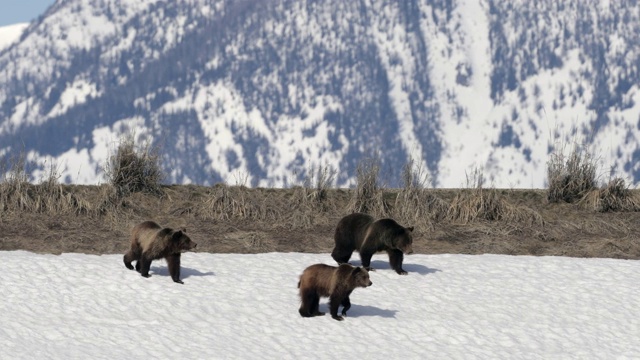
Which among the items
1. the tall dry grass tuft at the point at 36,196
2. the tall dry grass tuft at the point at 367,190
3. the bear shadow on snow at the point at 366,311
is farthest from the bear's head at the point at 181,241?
the tall dry grass tuft at the point at 367,190

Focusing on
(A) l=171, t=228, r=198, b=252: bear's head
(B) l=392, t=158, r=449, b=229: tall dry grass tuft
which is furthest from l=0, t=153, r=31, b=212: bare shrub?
(B) l=392, t=158, r=449, b=229: tall dry grass tuft

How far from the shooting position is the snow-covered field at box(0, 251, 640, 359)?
53.8 ft

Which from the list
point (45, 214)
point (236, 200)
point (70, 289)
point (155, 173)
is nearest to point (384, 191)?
point (236, 200)

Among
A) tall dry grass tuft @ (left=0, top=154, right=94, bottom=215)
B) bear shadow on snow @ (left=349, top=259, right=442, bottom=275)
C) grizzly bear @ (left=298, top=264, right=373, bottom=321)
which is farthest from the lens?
tall dry grass tuft @ (left=0, top=154, right=94, bottom=215)

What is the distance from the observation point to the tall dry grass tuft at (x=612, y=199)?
85.0 feet

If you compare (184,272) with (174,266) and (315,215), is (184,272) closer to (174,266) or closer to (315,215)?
(174,266)

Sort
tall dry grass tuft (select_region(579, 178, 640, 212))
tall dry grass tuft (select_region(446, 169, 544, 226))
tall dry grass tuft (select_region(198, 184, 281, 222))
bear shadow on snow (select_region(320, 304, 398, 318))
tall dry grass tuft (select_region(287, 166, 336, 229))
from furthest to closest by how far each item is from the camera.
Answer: tall dry grass tuft (select_region(579, 178, 640, 212)) → tall dry grass tuft (select_region(446, 169, 544, 226)) → tall dry grass tuft (select_region(287, 166, 336, 229)) → tall dry grass tuft (select_region(198, 184, 281, 222)) → bear shadow on snow (select_region(320, 304, 398, 318))

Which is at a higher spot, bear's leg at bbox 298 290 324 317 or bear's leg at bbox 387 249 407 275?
bear's leg at bbox 387 249 407 275

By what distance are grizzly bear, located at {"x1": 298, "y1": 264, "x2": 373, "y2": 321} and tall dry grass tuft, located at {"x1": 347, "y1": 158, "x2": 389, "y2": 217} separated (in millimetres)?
7428

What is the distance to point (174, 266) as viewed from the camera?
19.5m

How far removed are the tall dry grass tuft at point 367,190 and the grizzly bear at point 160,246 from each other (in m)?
6.34

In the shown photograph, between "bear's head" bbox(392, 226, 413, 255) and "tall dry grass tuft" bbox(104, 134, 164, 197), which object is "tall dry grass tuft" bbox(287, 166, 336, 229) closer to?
"tall dry grass tuft" bbox(104, 134, 164, 197)

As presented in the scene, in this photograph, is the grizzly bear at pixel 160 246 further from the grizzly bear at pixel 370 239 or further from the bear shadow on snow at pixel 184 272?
the grizzly bear at pixel 370 239

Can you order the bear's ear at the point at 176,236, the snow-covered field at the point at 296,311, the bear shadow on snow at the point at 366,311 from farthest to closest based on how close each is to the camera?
the bear's ear at the point at 176,236 → the bear shadow on snow at the point at 366,311 → the snow-covered field at the point at 296,311
